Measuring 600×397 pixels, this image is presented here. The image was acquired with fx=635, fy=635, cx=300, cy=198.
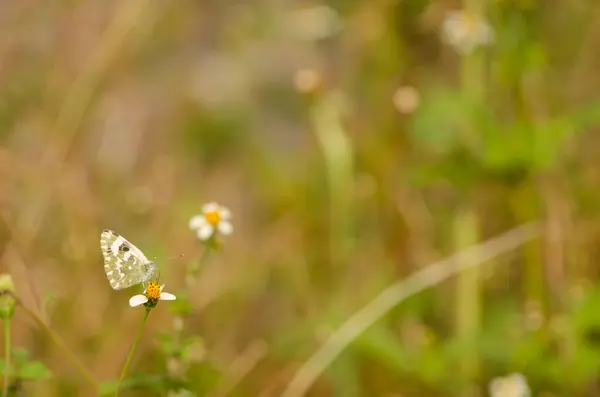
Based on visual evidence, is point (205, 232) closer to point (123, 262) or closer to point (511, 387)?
point (123, 262)

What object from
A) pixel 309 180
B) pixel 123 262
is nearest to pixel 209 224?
pixel 123 262

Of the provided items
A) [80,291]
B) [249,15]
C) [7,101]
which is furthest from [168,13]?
[80,291]

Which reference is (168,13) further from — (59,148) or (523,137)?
(523,137)

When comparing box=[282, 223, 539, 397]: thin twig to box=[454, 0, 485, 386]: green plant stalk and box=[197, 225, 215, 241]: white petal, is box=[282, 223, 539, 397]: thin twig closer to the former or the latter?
box=[454, 0, 485, 386]: green plant stalk

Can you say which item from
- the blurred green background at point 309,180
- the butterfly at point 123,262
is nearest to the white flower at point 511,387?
the blurred green background at point 309,180

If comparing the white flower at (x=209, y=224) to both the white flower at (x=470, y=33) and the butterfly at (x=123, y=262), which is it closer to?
the butterfly at (x=123, y=262)

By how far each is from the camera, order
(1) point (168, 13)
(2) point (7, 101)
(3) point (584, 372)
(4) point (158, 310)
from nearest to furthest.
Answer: (3) point (584, 372), (4) point (158, 310), (2) point (7, 101), (1) point (168, 13)
